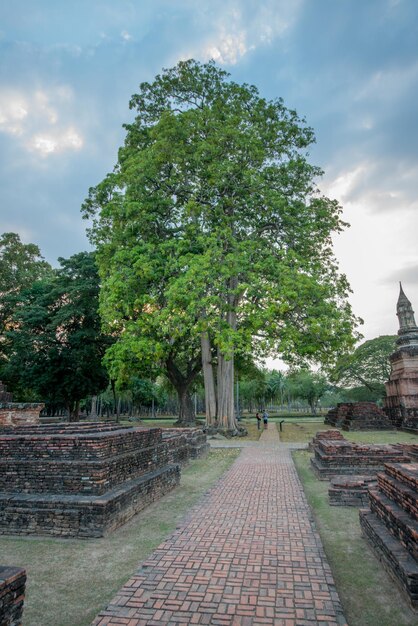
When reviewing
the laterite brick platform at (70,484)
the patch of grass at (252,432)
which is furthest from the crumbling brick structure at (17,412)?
the patch of grass at (252,432)

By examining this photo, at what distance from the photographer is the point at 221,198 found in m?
19.3

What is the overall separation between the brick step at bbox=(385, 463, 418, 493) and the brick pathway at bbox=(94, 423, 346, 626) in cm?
136

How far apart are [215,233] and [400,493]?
13.5 m

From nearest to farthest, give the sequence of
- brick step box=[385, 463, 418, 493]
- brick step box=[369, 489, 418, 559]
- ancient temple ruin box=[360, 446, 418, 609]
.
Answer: ancient temple ruin box=[360, 446, 418, 609] < brick step box=[369, 489, 418, 559] < brick step box=[385, 463, 418, 493]

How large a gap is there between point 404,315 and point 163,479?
22.9 m

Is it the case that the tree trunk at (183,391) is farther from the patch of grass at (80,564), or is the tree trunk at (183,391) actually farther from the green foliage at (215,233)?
the patch of grass at (80,564)

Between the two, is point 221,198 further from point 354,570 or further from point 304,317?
point 354,570

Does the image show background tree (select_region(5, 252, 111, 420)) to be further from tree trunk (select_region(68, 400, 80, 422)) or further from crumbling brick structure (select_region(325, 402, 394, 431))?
crumbling brick structure (select_region(325, 402, 394, 431))

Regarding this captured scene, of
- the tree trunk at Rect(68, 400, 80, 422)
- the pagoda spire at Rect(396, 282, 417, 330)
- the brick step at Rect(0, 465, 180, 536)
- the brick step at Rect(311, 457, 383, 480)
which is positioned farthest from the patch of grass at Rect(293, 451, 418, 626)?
the tree trunk at Rect(68, 400, 80, 422)

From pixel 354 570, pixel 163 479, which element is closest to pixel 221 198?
pixel 163 479

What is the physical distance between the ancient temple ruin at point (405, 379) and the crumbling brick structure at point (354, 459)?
1347cm

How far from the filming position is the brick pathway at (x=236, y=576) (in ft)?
10.7

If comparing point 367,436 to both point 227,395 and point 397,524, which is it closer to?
point 227,395

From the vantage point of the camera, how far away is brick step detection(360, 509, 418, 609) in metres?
3.51
